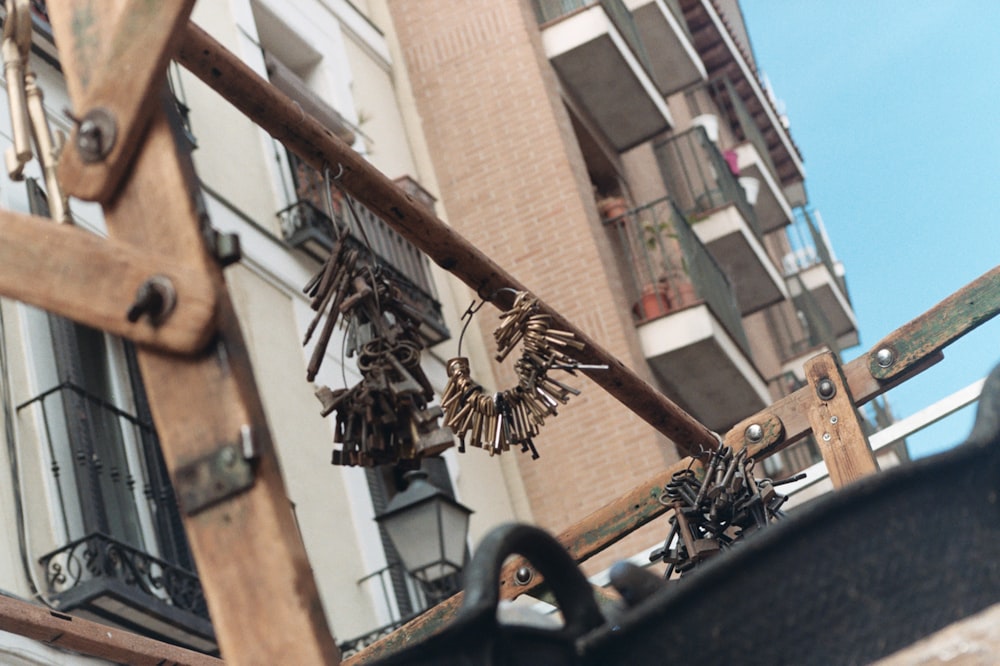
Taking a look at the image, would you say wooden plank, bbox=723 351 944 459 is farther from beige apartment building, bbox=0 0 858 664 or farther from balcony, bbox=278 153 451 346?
balcony, bbox=278 153 451 346

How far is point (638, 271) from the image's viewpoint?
538 inches

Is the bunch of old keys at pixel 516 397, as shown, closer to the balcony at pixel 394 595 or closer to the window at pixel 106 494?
the window at pixel 106 494

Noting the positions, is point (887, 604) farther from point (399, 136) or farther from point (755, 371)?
point (755, 371)

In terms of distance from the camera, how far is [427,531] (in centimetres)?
625

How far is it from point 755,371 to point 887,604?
13161 millimetres

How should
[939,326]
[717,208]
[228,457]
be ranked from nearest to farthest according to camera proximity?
[228,457] < [939,326] < [717,208]

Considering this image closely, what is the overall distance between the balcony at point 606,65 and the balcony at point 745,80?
5.35m

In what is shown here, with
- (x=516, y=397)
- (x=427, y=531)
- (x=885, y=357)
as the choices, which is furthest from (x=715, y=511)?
(x=427, y=531)

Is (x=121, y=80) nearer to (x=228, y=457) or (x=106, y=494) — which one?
(x=228, y=457)

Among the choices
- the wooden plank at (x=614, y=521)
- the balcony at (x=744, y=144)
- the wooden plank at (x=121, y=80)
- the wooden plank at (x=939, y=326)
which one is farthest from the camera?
the balcony at (x=744, y=144)

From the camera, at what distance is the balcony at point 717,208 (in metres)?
16.4

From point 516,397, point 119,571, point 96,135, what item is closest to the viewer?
point 96,135

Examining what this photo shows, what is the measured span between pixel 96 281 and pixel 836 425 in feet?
9.37

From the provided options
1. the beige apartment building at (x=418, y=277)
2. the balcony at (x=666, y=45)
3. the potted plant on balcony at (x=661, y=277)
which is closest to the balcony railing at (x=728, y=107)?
the balcony at (x=666, y=45)
